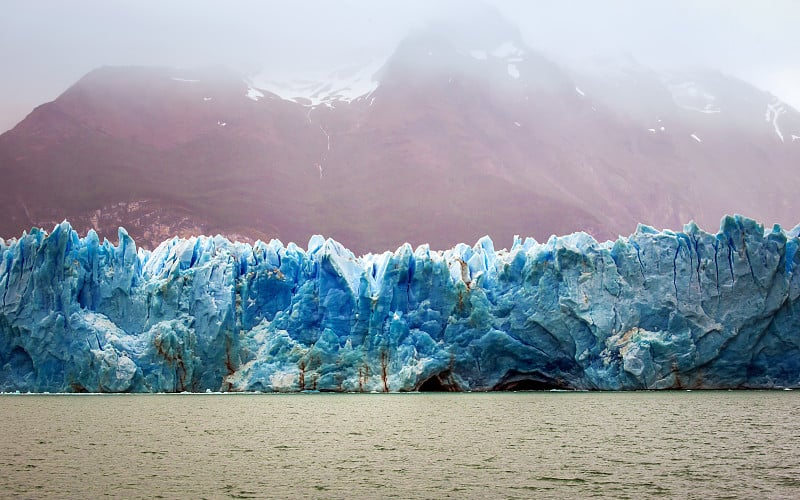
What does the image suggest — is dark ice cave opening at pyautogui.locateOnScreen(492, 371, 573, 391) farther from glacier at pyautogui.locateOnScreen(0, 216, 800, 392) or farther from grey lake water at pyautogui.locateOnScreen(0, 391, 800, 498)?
grey lake water at pyautogui.locateOnScreen(0, 391, 800, 498)

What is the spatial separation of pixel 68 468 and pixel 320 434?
592cm

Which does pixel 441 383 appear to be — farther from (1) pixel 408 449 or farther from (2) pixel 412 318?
(1) pixel 408 449

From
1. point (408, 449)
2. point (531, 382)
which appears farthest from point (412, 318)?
point (408, 449)

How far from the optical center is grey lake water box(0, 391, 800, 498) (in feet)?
34.2

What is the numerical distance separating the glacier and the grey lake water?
7.40 ft

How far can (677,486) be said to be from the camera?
1036 cm

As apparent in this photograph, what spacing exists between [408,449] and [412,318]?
42.4 ft

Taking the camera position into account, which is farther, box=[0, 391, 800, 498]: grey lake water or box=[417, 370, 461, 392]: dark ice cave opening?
box=[417, 370, 461, 392]: dark ice cave opening

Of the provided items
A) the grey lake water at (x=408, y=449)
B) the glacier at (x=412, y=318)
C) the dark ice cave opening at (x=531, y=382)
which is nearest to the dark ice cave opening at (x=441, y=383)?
the glacier at (x=412, y=318)

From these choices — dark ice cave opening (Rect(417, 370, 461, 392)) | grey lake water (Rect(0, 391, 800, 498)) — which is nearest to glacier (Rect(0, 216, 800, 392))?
dark ice cave opening (Rect(417, 370, 461, 392))

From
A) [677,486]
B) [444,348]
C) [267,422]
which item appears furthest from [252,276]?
[677,486]

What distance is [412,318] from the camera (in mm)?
27328

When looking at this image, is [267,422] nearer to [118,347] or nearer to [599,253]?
[118,347]

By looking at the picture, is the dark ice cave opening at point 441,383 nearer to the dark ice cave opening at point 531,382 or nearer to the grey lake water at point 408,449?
the dark ice cave opening at point 531,382
